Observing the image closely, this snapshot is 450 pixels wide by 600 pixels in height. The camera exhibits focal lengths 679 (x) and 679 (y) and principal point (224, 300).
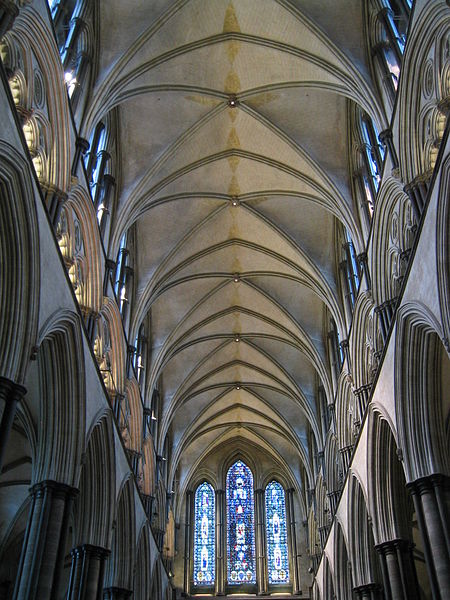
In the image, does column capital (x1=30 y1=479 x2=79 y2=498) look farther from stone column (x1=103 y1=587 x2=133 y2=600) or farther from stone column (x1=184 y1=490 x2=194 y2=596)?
stone column (x1=184 y1=490 x2=194 y2=596)

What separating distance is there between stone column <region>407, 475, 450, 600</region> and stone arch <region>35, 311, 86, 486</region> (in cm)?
589

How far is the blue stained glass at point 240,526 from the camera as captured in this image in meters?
27.9

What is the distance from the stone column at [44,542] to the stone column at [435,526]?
5826 mm

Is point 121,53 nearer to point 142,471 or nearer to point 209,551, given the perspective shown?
point 142,471

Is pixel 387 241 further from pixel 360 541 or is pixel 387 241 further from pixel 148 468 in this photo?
pixel 148 468

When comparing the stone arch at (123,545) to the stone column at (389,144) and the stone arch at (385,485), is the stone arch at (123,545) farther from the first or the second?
the stone column at (389,144)

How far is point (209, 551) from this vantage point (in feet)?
93.6

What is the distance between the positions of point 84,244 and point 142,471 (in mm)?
8766

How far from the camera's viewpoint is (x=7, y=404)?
8.78m

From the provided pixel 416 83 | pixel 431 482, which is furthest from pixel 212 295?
pixel 431 482

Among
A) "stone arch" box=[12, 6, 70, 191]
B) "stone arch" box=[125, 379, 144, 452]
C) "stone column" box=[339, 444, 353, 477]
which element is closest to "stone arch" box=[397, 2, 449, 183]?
"stone arch" box=[12, 6, 70, 191]

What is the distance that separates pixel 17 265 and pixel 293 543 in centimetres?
2249

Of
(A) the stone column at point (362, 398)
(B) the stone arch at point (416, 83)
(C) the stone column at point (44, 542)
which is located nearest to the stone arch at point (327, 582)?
(A) the stone column at point (362, 398)

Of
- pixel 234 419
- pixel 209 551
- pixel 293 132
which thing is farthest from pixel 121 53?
pixel 209 551
